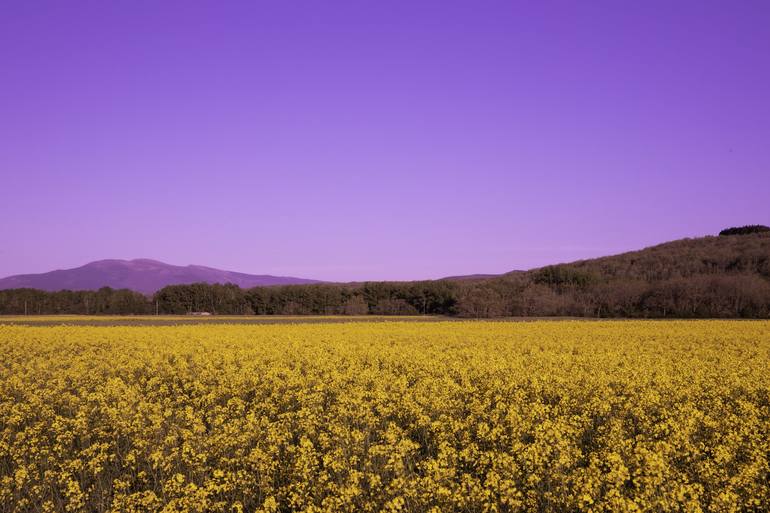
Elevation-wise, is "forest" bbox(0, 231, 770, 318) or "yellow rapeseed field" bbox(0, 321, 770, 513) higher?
"forest" bbox(0, 231, 770, 318)

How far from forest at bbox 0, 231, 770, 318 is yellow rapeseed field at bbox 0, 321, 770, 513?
1588 inches

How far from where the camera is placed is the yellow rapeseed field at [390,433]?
6637 millimetres

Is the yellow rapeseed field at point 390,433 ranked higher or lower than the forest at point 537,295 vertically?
lower

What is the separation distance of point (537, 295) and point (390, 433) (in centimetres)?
6078

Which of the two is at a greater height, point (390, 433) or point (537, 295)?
point (537, 295)

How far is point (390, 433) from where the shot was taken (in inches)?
329

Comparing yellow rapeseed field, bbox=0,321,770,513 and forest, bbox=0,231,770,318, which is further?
forest, bbox=0,231,770,318

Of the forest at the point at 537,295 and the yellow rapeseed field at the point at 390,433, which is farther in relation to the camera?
the forest at the point at 537,295

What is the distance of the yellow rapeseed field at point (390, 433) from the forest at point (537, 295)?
132 ft

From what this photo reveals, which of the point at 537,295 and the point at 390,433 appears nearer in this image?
the point at 390,433

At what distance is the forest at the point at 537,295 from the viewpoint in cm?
5712

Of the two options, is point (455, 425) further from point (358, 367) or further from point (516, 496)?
point (358, 367)

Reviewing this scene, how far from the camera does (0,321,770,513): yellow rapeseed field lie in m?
6.64

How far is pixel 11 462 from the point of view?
938cm
